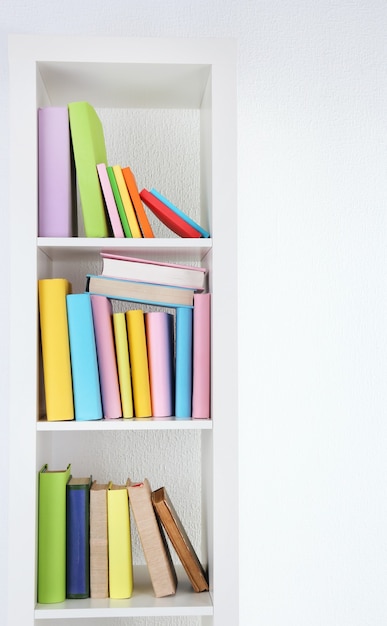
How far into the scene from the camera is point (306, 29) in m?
Result: 1.90

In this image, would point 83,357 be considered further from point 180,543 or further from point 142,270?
point 180,543

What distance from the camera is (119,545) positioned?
1.47 meters

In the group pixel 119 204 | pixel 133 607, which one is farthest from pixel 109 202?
pixel 133 607

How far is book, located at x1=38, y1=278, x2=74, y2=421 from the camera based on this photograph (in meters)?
1.45

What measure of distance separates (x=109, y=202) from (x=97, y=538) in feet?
2.18

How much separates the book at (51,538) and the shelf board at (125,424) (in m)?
0.11

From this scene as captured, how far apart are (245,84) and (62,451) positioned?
39.8 inches

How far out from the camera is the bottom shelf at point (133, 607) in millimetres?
1422

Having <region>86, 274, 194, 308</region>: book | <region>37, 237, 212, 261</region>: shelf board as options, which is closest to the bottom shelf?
<region>86, 274, 194, 308</region>: book

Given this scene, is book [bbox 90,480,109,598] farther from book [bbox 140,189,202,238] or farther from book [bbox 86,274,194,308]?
book [bbox 140,189,202,238]

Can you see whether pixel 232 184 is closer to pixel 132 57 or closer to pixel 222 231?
pixel 222 231

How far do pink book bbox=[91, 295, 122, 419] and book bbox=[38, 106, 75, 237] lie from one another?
169mm

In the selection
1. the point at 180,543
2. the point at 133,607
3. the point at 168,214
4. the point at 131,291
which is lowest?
the point at 133,607

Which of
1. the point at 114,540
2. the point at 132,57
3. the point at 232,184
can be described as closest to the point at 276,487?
the point at 114,540
